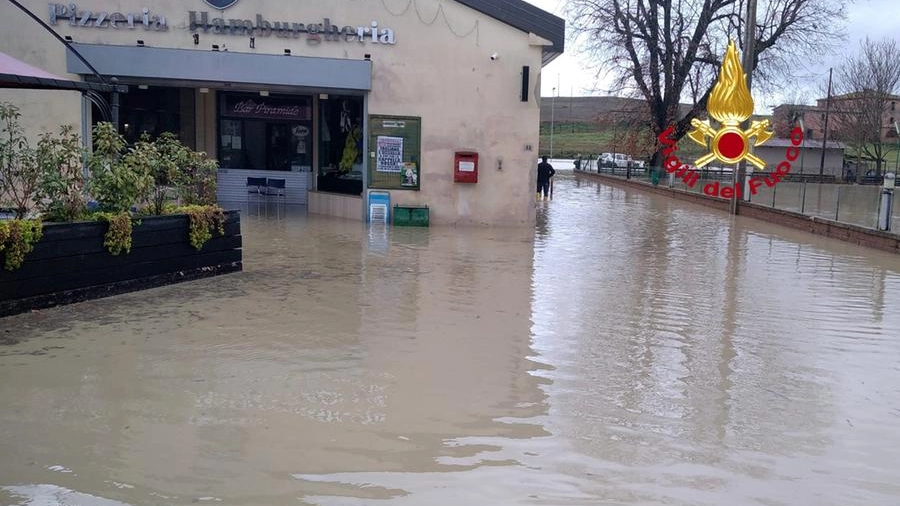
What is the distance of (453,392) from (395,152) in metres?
12.5

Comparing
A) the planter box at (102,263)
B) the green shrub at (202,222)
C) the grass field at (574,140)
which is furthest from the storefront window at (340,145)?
the grass field at (574,140)

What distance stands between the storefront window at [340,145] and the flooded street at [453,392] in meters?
8.38

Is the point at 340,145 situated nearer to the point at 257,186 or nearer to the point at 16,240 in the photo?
the point at 257,186

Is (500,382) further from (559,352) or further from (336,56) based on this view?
(336,56)

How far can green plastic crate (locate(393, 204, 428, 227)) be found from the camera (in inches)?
728

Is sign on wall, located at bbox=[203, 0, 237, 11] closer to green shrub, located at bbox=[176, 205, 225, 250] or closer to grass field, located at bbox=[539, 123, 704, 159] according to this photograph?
green shrub, located at bbox=[176, 205, 225, 250]

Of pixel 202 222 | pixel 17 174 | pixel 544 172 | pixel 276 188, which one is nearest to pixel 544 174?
pixel 544 172

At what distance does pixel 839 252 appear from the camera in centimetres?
1673

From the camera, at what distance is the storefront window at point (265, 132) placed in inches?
888

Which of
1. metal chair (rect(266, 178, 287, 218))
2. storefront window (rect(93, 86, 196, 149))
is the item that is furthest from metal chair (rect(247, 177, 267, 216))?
storefront window (rect(93, 86, 196, 149))

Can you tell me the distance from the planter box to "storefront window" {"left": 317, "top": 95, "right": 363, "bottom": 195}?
29.0ft

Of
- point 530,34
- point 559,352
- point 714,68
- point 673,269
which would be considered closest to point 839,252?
point 673,269

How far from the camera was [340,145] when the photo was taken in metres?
21.4

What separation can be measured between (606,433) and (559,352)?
2185 millimetres
